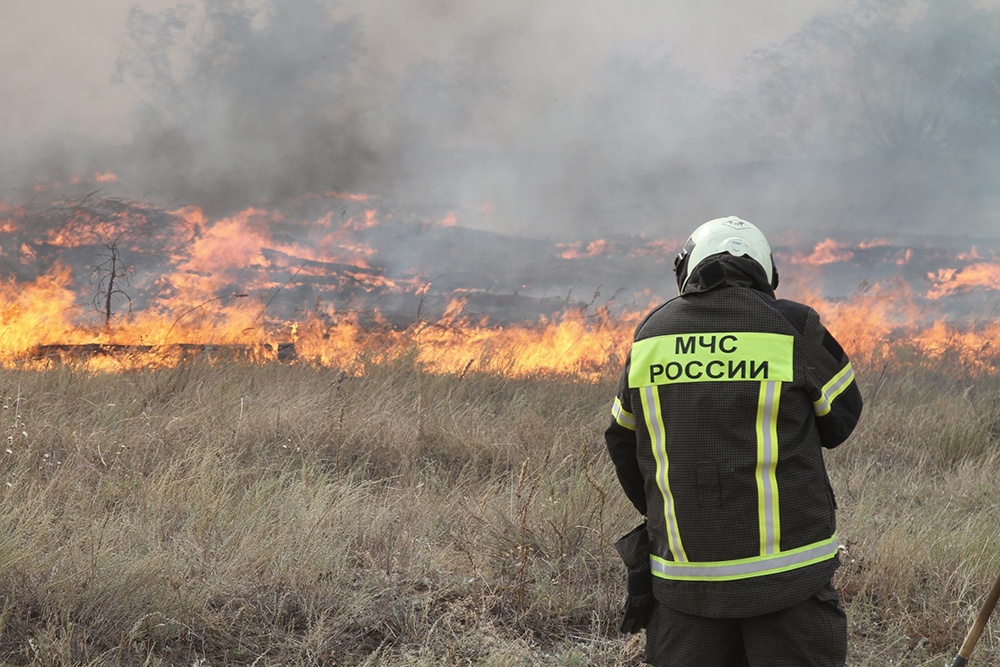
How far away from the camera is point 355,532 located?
14.2ft

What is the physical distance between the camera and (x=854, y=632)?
3936 mm

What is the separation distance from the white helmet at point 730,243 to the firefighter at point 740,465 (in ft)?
0.16

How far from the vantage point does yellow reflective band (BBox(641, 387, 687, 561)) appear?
234 cm

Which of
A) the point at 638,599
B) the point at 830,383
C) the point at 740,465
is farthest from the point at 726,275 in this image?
the point at 638,599

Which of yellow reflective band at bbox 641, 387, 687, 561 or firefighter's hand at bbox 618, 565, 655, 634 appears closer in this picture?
yellow reflective band at bbox 641, 387, 687, 561

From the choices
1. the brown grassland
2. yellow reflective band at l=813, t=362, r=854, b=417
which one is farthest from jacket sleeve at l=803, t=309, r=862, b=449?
the brown grassland

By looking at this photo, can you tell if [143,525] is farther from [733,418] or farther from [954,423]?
[954,423]

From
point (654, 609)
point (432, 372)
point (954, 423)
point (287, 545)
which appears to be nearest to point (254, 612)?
point (287, 545)

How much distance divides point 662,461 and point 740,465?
223 millimetres

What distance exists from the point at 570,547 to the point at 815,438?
2186mm

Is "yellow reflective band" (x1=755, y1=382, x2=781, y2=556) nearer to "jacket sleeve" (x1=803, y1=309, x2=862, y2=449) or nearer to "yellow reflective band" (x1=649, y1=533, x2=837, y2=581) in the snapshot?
"yellow reflective band" (x1=649, y1=533, x2=837, y2=581)

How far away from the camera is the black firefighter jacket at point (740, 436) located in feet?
7.34

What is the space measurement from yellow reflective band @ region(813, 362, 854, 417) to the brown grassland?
1.63 m

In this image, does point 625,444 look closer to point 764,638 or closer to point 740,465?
point 740,465
